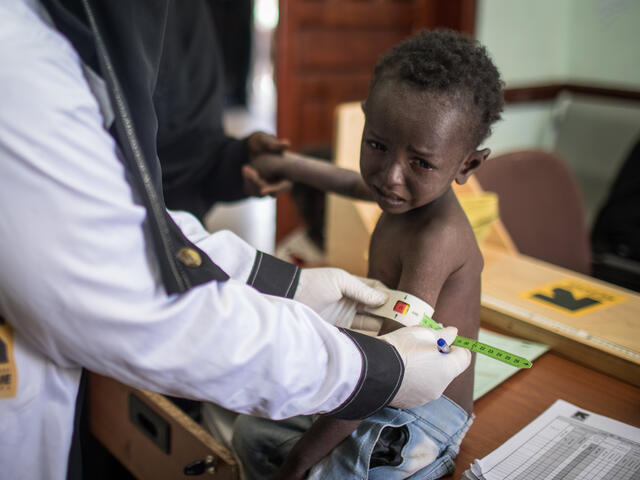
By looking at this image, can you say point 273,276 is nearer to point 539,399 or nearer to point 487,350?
point 487,350

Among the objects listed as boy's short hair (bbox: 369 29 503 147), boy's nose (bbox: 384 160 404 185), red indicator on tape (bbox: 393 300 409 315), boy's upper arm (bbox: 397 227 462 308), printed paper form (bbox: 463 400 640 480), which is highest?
boy's short hair (bbox: 369 29 503 147)

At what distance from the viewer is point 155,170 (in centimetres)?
65

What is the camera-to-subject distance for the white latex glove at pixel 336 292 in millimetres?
846

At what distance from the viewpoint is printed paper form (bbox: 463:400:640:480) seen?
743 mm

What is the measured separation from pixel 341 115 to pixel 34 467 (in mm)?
975

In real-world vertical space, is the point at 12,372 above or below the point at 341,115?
below

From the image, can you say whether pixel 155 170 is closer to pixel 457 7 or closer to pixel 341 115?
pixel 341 115

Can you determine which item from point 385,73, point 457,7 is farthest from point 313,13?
point 385,73

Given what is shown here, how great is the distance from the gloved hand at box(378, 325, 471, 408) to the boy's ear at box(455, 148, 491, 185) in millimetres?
247

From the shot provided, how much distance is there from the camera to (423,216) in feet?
2.85

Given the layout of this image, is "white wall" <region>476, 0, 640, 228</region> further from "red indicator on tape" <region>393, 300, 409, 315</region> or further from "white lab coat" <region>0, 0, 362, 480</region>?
"white lab coat" <region>0, 0, 362, 480</region>

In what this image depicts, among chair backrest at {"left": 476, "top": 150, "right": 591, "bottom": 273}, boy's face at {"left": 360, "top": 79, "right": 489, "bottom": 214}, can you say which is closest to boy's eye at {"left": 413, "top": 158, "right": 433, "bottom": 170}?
boy's face at {"left": 360, "top": 79, "right": 489, "bottom": 214}

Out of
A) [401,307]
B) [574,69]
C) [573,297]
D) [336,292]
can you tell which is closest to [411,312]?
[401,307]

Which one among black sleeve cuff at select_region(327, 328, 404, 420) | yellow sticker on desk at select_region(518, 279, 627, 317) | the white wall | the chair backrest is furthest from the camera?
the white wall
